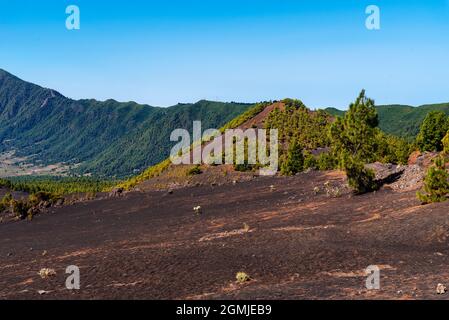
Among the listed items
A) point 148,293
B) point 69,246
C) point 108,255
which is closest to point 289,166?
point 69,246

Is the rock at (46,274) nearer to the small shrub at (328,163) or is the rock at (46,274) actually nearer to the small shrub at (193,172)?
the small shrub at (328,163)

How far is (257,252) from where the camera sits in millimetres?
21047

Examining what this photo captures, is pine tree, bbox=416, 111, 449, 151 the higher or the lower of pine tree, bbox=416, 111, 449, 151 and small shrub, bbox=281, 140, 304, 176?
the higher

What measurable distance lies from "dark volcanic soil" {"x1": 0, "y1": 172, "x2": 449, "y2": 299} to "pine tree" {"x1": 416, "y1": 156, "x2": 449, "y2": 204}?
98 centimetres

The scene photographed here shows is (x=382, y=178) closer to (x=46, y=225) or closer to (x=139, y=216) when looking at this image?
(x=139, y=216)

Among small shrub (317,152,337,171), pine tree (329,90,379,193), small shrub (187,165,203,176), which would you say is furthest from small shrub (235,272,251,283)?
small shrub (187,165,203,176)

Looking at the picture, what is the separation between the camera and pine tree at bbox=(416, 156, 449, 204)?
81.9 feet

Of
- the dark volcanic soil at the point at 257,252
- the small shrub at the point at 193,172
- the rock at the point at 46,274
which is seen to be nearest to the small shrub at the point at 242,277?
the dark volcanic soil at the point at 257,252

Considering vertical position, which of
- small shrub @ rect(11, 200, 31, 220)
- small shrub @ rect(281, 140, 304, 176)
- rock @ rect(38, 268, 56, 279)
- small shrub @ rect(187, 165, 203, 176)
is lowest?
small shrub @ rect(11, 200, 31, 220)

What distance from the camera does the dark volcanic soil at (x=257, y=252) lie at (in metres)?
15.6

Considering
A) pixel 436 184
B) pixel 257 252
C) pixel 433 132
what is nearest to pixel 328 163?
pixel 433 132

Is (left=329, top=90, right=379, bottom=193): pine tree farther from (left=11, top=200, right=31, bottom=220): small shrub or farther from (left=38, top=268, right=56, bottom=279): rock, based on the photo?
(left=11, top=200, right=31, bottom=220): small shrub

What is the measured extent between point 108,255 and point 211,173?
55.5 metres
